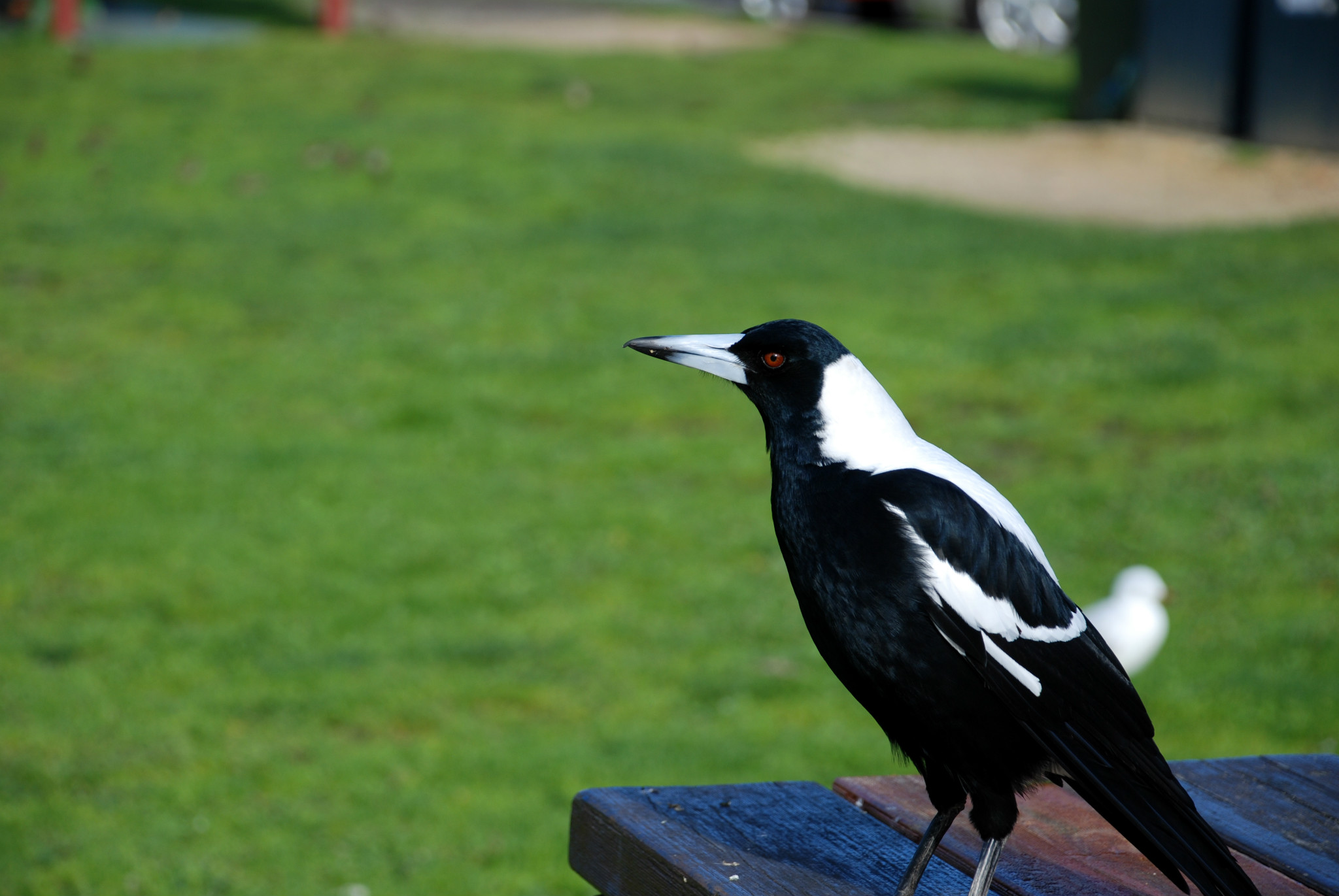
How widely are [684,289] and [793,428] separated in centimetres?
616

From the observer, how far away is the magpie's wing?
1668 millimetres

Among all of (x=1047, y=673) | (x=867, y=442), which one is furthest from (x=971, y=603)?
(x=867, y=442)

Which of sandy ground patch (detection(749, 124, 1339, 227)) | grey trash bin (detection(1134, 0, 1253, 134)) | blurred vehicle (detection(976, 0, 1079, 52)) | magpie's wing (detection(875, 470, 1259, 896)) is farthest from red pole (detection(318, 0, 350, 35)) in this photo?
magpie's wing (detection(875, 470, 1259, 896))

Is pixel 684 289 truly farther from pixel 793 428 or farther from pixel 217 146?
pixel 793 428

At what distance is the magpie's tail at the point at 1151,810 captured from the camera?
1.63m

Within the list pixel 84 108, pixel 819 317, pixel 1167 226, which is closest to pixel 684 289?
pixel 819 317

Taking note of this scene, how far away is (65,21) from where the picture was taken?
15.5 m

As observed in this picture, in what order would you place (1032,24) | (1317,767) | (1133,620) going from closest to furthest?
1. (1317,767)
2. (1133,620)
3. (1032,24)

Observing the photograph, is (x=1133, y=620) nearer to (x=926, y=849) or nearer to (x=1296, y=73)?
(x=926, y=849)

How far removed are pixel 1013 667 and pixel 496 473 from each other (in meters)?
4.17

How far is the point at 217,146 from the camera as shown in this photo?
1080 cm

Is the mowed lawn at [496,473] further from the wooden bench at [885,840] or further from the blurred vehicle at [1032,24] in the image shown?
the blurred vehicle at [1032,24]

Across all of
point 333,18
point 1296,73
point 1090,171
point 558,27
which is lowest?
point 1090,171

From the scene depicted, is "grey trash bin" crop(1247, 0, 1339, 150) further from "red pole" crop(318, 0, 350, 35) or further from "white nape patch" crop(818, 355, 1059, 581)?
"red pole" crop(318, 0, 350, 35)
